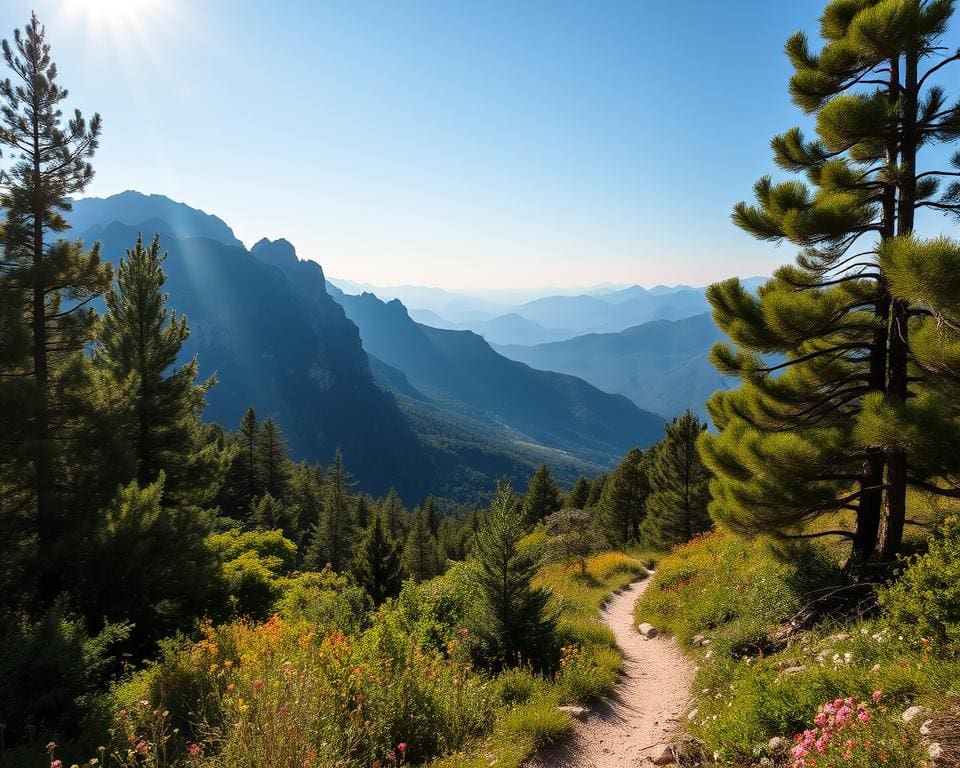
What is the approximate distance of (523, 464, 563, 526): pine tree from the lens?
4303 cm

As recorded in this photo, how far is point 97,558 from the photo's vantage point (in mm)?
10242

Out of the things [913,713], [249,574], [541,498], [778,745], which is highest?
[913,713]

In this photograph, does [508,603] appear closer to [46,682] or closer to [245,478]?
[46,682]

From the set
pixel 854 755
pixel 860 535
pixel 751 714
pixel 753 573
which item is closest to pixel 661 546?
pixel 753 573

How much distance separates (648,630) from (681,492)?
16.5 meters

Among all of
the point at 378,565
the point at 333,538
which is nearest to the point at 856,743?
the point at 378,565

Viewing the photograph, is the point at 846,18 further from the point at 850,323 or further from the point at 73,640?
the point at 73,640

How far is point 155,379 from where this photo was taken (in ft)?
47.5

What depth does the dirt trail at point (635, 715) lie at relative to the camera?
5497 mm

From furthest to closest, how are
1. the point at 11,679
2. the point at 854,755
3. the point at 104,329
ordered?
the point at 104,329
the point at 11,679
the point at 854,755

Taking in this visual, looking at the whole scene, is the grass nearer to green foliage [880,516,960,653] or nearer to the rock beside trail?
green foliage [880,516,960,653]

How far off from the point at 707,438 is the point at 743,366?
4.47 ft

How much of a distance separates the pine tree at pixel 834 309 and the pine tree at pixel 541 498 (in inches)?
1421

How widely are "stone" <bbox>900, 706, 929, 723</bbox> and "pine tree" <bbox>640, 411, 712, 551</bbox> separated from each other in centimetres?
2274
